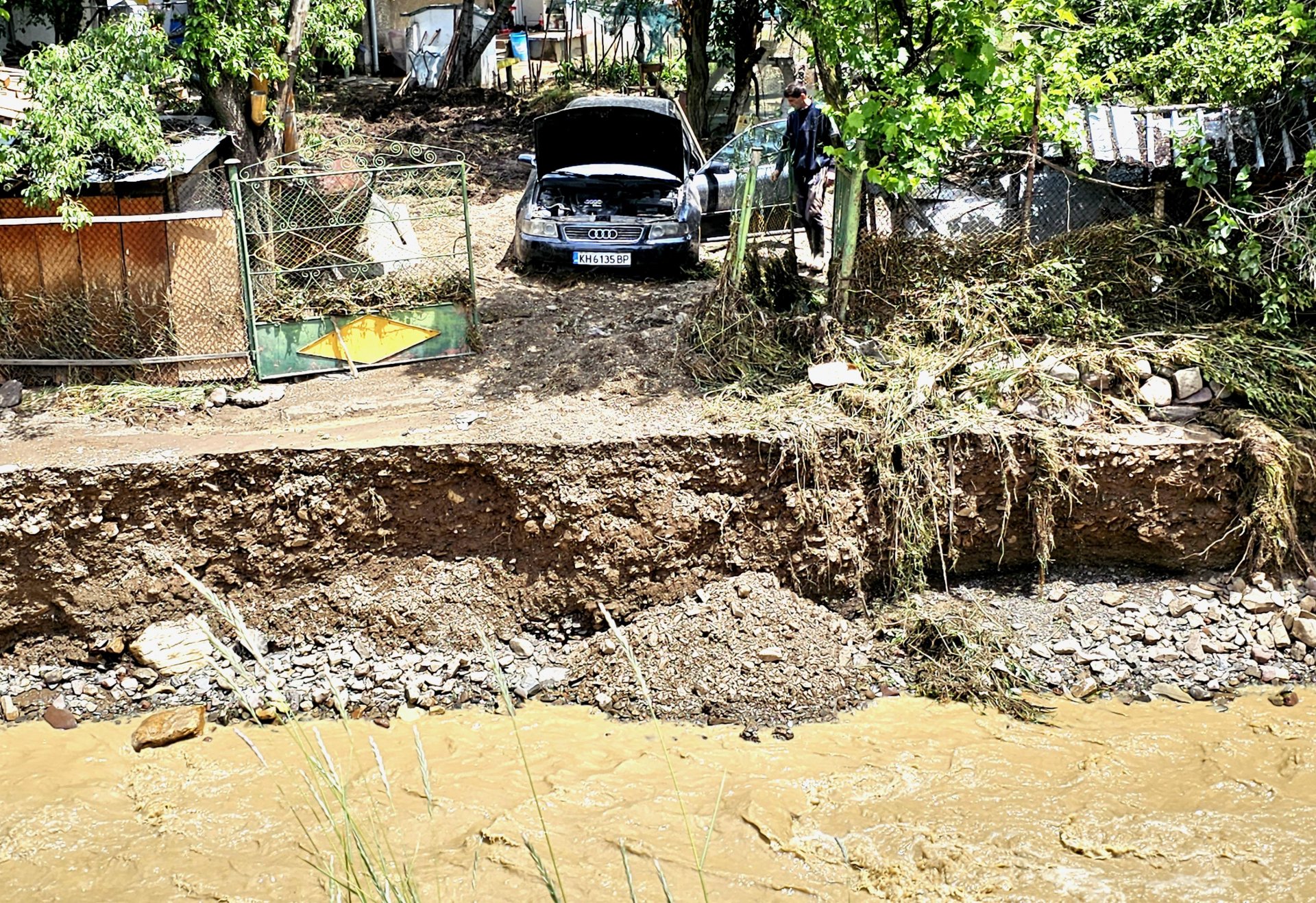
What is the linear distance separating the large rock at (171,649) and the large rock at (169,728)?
1.43 feet

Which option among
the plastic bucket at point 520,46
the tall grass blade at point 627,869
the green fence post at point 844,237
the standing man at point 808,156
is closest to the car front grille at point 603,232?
the standing man at point 808,156

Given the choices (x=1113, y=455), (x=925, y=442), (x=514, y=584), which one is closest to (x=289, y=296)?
(x=514, y=584)

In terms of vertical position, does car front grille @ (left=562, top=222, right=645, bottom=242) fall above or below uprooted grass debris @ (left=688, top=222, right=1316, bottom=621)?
above

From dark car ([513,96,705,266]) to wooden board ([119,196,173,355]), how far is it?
3.35 meters

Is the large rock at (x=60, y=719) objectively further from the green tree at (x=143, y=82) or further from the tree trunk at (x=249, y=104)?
the tree trunk at (x=249, y=104)

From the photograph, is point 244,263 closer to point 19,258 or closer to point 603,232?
point 19,258

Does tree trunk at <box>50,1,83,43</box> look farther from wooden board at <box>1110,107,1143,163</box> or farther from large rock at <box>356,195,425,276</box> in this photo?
wooden board at <box>1110,107,1143,163</box>

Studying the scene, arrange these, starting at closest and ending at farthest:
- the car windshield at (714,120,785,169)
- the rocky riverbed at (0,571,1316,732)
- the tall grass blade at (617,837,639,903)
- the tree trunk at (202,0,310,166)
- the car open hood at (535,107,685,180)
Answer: the tall grass blade at (617,837,639,903), the rocky riverbed at (0,571,1316,732), the tree trunk at (202,0,310,166), the car windshield at (714,120,785,169), the car open hood at (535,107,685,180)

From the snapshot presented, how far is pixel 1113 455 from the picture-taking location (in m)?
7.95

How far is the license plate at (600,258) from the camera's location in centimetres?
1061

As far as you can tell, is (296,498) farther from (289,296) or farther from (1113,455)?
(1113,455)

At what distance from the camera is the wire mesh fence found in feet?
28.4

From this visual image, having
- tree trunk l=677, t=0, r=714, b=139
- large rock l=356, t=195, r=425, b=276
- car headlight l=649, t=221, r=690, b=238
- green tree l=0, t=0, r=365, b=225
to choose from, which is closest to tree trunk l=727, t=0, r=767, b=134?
tree trunk l=677, t=0, r=714, b=139

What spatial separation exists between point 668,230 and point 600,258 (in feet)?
2.28
